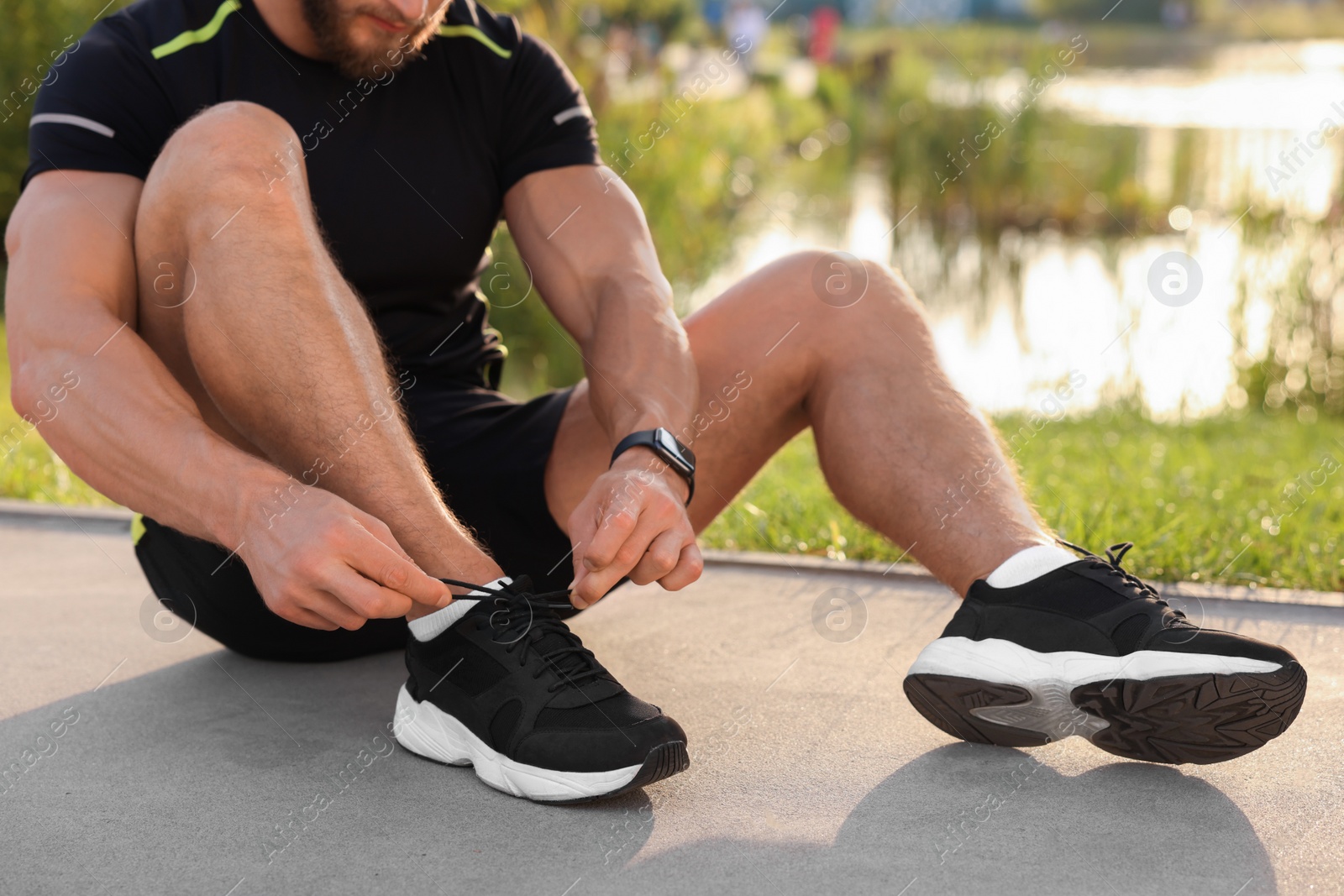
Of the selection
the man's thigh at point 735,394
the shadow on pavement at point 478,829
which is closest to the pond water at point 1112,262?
the man's thigh at point 735,394

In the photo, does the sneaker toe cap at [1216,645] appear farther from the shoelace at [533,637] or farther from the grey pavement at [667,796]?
the shoelace at [533,637]

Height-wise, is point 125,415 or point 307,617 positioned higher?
point 125,415

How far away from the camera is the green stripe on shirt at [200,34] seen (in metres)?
1.93

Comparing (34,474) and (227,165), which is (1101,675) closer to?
(227,165)

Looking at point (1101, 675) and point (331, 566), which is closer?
point (331, 566)

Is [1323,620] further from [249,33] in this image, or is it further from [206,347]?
[249,33]

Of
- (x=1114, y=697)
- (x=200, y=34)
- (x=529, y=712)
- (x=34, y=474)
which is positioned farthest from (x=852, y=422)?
(x=34, y=474)

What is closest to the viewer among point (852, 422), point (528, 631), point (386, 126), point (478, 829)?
point (478, 829)

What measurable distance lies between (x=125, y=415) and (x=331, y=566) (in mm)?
392

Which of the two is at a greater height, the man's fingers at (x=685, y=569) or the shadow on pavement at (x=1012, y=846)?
the man's fingers at (x=685, y=569)

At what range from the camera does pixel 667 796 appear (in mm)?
1612

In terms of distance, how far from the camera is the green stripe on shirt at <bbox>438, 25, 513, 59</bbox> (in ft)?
7.16

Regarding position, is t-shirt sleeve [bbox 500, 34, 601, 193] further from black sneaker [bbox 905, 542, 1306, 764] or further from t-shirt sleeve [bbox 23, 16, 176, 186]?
black sneaker [bbox 905, 542, 1306, 764]

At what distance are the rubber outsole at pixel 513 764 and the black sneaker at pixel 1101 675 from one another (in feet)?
1.15
